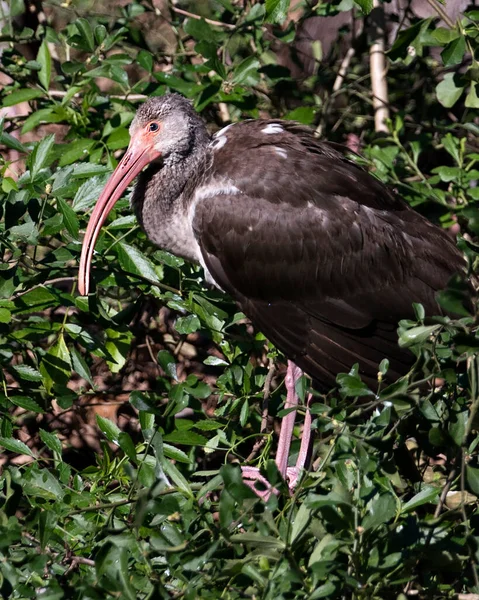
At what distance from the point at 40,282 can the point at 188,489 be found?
1.66 meters

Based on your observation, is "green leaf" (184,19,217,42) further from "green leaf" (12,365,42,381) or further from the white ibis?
"green leaf" (12,365,42,381)

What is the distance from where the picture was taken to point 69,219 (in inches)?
157

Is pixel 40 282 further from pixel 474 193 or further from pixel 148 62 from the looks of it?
pixel 474 193

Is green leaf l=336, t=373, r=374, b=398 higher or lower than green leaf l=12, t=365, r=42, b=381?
higher

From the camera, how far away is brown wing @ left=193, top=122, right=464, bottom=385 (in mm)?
4637

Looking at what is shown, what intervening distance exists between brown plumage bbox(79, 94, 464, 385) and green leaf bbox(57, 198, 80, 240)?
0.48 metres

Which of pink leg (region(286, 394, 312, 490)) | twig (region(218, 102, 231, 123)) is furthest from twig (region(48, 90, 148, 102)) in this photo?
pink leg (region(286, 394, 312, 490))

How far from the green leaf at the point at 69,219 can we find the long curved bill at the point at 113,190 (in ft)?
1.08

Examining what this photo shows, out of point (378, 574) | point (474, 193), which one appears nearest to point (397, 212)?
point (474, 193)

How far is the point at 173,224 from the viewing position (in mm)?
4965

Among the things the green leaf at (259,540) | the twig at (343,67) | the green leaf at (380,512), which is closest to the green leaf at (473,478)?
the green leaf at (380,512)

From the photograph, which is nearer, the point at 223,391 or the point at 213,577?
the point at 213,577

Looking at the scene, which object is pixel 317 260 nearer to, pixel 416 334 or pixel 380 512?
pixel 416 334

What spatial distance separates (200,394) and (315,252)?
1.11 m
